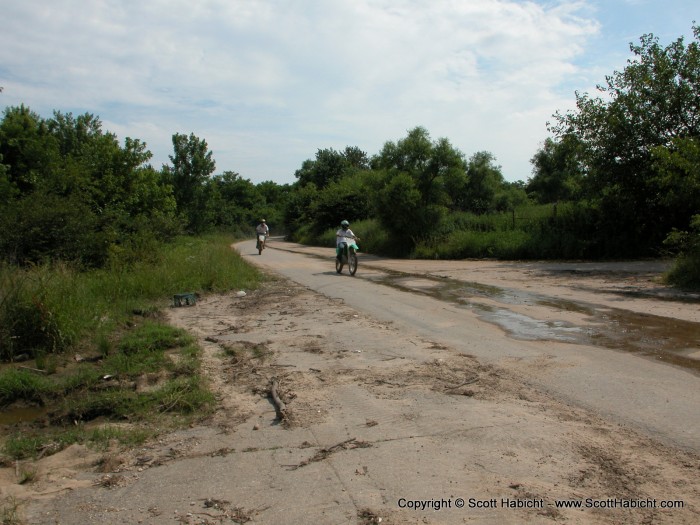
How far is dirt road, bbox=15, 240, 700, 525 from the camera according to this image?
3.55 metres

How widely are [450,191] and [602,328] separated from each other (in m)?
22.6

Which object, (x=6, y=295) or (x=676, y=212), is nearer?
(x=6, y=295)

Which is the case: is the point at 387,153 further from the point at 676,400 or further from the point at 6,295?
the point at 676,400

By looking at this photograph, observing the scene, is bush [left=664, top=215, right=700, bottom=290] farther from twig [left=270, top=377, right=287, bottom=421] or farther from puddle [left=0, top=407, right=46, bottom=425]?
puddle [left=0, top=407, right=46, bottom=425]

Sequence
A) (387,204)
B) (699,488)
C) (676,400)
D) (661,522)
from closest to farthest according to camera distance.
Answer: (661,522) → (699,488) → (676,400) → (387,204)

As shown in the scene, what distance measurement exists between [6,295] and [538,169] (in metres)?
50.8

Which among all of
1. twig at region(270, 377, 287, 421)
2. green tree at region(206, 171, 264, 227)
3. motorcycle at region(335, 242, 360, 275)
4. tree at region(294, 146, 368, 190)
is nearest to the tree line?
motorcycle at region(335, 242, 360, 275)

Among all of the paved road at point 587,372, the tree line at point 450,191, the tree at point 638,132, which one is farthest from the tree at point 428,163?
the paved road at point 587,372

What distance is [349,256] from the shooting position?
18.5m

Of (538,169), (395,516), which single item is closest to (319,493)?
(395,516)

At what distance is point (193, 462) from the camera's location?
4320 millimetres

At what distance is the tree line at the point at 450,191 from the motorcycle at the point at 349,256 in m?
6.10

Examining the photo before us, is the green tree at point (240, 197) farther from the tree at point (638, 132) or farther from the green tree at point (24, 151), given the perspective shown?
the tree at point (638, 132)

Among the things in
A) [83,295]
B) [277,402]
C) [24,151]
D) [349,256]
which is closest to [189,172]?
[24,151]
